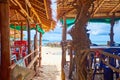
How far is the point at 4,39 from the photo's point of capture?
3387 mm

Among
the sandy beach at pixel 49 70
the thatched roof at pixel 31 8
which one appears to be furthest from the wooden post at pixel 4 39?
the sandy beach at pixel 49 70

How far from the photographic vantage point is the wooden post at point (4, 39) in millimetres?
3357

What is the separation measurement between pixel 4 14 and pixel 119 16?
7.54 meters

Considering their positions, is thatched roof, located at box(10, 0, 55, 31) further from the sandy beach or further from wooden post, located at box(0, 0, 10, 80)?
the sandy beach

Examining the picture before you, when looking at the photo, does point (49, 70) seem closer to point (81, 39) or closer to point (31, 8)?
point (31, 8)

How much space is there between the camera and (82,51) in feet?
12.8

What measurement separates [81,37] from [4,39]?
1.28 meters

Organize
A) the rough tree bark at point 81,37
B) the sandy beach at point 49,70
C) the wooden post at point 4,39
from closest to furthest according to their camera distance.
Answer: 1. the wooden post at point 4,39
2. the rough tree bark at point 81,37
3. the sandy beach at point 49,70

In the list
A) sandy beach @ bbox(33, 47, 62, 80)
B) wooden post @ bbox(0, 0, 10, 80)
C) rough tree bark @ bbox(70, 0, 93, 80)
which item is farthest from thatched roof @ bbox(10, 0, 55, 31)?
sandy beach @ bbox(33, 47, 62, 80)

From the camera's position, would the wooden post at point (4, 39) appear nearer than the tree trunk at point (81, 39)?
Yes

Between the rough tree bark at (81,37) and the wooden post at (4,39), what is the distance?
1194 mm

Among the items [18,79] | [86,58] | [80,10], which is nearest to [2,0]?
[18,79]

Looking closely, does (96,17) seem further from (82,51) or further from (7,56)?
(7,56)

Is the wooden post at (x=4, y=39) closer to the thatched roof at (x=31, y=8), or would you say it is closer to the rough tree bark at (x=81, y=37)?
the rough tree bark at (x=81, y=37)
